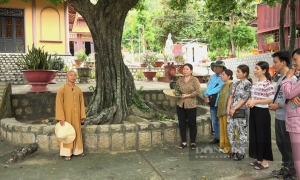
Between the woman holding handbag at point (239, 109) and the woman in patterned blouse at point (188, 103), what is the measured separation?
0.67 metres

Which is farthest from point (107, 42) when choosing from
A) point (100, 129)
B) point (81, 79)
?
point (81, 79)

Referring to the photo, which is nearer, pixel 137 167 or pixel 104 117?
pixel 137 167

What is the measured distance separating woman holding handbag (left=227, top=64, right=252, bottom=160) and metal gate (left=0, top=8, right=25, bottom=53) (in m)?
15.4

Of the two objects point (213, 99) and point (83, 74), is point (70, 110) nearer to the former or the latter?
point (213, 99)

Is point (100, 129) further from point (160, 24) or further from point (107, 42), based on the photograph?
point (160, 24)

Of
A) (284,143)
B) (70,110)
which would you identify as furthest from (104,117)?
(284,143)

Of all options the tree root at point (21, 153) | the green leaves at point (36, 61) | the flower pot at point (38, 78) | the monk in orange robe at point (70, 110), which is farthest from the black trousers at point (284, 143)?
the green leaves at point (36, 61)

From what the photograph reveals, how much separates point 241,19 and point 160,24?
1474 centimetres

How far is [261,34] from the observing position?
2419 centimetres

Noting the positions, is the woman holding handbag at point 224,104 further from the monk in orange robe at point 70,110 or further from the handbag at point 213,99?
the monk in orange robe at point 70,110

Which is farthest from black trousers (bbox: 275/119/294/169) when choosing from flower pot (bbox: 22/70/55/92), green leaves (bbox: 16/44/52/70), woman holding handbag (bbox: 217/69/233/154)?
green leaves (bbox: 16/44/52/70)

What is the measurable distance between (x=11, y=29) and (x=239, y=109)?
1638 centimetres

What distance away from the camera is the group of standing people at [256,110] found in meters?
2.95

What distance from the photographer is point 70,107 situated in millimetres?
4402
